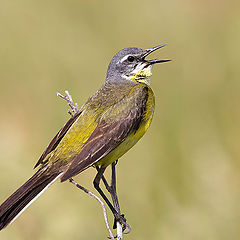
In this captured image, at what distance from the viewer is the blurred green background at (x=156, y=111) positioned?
299 inches

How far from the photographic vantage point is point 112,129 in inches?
257

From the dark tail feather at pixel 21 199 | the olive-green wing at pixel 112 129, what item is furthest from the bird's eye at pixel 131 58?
the dark tail feather at pixel 21 199

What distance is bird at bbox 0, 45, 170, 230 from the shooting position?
593cm

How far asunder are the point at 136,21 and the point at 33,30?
5.91 ft

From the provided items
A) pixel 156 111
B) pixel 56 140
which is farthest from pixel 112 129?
pixel 156 111

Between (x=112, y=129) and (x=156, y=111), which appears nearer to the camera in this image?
(x=112, y=129)

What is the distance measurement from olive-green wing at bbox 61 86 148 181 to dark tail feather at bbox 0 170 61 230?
0.76ft

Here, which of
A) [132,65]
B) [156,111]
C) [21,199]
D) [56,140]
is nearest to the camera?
[21,199]

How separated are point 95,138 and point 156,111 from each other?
306cm

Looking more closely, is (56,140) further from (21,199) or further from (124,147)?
(21,199)

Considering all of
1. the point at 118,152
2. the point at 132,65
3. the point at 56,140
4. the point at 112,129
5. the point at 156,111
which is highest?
the point at 132,65

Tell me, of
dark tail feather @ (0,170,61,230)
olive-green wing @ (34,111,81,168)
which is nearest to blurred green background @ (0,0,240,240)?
olive-green wing @ (34,111,81,168)

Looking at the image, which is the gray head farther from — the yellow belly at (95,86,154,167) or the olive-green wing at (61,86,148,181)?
the yellow belly at (95,86,154,167)

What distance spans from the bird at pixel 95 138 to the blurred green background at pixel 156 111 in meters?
1.16
